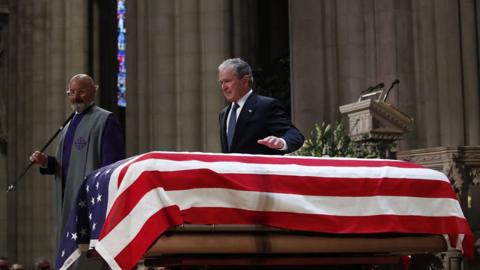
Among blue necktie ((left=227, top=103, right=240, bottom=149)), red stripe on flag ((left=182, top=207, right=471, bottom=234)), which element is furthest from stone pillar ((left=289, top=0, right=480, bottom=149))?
red stripe on flag ((left=182, top=207, right=471, bottom=234))

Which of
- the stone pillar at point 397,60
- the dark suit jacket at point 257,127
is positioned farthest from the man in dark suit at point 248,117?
the stone pillar at point 397,60

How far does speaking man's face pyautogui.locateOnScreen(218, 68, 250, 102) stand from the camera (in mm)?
5473

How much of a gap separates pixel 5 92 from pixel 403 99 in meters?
11.7

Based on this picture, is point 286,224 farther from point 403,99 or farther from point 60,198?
point 403,99

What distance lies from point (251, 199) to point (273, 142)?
2.41 feet

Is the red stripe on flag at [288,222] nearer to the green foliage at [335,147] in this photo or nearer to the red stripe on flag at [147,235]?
the red stripe on flag at [147,235]

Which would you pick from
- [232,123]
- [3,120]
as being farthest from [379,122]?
[3,120]

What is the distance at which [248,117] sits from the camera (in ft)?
18.1

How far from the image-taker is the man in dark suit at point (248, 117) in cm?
548

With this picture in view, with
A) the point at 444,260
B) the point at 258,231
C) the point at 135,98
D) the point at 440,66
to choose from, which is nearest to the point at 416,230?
the point at 258,231

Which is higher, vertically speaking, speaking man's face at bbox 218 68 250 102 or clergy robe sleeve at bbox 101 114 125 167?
speaking man's face at bbox 218 68 250 102

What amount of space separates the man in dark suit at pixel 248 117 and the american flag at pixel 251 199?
2.53 ft

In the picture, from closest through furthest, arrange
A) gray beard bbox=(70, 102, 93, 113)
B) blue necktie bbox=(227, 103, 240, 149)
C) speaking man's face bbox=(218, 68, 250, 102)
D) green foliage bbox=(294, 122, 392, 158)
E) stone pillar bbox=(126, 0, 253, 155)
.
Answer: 1. speaking man's face bbox=(218, 68, 250, 102)
2. blue necktie bbox=(227, 103, 240, 149)
3. gray beard bbox=(70, 102, 93, 113)
4. green foliage bbox=(294, 122, 392, 158)
5. stone pillar bbox=(126, 0, 253, 155)

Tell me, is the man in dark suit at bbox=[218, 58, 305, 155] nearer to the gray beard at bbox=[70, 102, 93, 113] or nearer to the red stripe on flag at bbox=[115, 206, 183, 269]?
the red stripe on flag at bbox=[115, 206, 183, 269]
